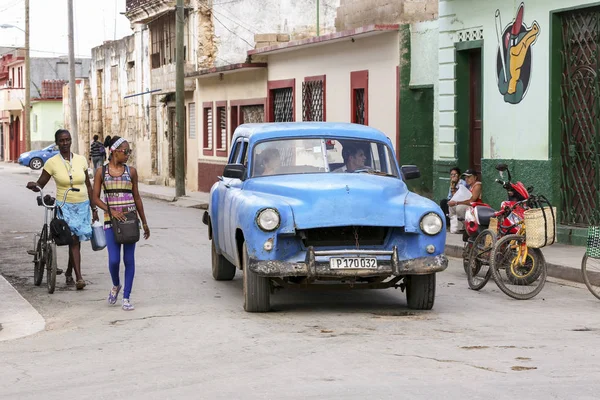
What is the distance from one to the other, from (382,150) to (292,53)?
18.6 meters

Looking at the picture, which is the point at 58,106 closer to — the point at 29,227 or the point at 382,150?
the point at 29,227

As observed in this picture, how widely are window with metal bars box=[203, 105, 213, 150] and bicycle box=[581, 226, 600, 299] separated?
2565 centimetres

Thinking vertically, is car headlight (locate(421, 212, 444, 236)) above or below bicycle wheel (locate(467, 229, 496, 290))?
above

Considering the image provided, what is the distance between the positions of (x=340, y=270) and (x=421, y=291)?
1.00 m

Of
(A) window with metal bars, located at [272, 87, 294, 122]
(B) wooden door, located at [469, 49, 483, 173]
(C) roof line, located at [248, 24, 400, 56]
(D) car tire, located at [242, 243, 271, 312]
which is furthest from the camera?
(A) window with metal bars, located at [272, 87, 294, 122]

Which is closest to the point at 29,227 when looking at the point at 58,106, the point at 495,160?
the point at 495,160

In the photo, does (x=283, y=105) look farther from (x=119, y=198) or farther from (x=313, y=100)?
(x=119, y=198)

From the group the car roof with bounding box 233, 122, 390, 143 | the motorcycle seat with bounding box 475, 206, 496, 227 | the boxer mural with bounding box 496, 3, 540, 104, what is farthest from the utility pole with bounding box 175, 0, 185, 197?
the car roof with bounding box 233, 122, 390, 143

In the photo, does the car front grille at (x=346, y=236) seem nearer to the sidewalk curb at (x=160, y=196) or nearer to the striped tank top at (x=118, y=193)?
the striped tank top at (x=118, y=193)

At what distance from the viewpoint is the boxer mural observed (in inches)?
742

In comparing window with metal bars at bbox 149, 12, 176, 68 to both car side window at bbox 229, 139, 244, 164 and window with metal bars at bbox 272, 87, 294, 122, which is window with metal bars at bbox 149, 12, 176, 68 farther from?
car side window at bbox 229, 139, 244, 164

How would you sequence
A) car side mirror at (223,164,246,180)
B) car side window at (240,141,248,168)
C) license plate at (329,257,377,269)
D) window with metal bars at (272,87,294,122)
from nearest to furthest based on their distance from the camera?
license plate at (329,257,377,269)
car side mirror at (223,164,246,180)
car side window at (240,141,248,168)
window with metal bars at (272,87,294,122)

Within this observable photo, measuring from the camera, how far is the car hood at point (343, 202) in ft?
35.5

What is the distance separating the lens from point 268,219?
1091cm
